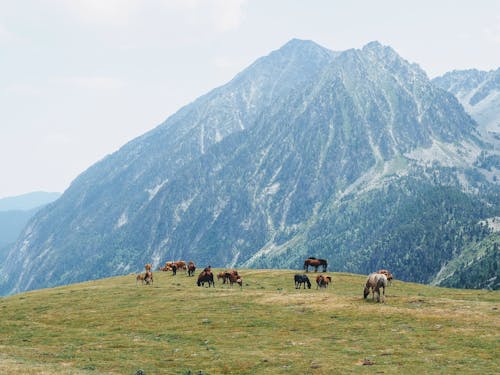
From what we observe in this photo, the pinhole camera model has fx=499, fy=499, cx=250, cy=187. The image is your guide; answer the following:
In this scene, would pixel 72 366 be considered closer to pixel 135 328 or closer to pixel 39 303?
pixel 135 328

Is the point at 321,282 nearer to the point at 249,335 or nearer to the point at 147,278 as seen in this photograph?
the point at 147,278

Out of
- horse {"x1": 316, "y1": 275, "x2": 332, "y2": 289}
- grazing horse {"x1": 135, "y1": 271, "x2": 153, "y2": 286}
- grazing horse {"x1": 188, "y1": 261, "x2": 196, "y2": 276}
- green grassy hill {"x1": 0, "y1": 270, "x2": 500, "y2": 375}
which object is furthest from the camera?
grazing horse {"x1": 188, "y1": 261, "x2": 196, "y2": 276}

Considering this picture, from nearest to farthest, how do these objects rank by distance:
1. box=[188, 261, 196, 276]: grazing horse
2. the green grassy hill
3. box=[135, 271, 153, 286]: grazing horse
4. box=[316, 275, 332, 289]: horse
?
the green grassy hill → box=[316, 275, 332, 289]: horse → box=[135, 271, 153, 286]: grazing horse → box=[188, 261, 196, 276]: grazing horse

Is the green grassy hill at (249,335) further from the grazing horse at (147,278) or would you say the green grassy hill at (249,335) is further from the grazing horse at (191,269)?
the grazing horse at (191,269)

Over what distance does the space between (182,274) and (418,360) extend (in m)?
64.0

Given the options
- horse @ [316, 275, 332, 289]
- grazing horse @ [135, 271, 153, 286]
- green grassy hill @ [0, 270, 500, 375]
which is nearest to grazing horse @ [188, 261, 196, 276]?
grazing horse @ [135, 271, 153, 286]

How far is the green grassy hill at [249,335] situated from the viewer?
3131cm

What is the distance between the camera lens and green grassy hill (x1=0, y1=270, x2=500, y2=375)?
31312 millimetres

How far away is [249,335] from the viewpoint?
4059cm

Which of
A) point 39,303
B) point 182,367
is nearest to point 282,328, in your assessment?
point 182,367

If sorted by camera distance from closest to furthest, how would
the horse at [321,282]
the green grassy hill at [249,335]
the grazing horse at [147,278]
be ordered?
1. the green grassy hill at [249,335]
2. the horse at [321,282]
3. the grazing horse at [147,278]

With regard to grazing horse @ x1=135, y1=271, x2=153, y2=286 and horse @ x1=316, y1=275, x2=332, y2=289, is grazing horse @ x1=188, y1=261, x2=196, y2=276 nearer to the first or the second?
grazing horse @ x1=135, y1=271, x2=153, y2=286

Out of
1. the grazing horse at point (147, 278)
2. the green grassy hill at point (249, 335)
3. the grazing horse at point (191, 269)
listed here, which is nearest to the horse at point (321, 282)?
the green grassy hill at point (249, 335)

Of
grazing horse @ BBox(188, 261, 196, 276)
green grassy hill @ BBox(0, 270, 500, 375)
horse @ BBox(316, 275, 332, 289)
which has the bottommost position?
green grassy hill @ BBox(0, 270, 500, 375)
